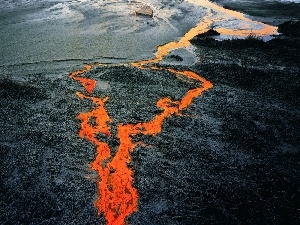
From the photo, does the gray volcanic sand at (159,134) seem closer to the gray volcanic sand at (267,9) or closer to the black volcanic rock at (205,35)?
the black volcanic rock at (205,35)

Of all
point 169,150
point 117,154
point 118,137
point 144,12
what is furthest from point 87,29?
point 169,150

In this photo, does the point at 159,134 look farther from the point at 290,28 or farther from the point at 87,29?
the point at 290,28

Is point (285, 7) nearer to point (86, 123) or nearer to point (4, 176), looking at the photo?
point (86, 123)

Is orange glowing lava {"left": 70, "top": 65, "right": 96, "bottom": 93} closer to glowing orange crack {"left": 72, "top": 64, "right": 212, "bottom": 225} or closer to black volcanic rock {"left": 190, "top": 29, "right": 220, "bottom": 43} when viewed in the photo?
glowing orange crack {"left": 72, "top": 64, "right": 212, "bottom": 225}

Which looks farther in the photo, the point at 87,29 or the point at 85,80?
A: the point at 87,29

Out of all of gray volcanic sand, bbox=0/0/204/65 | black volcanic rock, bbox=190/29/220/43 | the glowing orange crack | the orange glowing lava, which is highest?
gray volcanic sand, bbox=0/0/204/65

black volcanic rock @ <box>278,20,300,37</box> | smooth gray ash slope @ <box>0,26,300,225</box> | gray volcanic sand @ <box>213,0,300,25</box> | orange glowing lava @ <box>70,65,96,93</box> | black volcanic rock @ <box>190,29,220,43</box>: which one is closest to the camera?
smooth gray ash slope @ <box>0,26,300,225</box>

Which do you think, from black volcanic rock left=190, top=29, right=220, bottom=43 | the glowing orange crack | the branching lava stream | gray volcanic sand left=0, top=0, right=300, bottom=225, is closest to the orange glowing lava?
the branching lava stream

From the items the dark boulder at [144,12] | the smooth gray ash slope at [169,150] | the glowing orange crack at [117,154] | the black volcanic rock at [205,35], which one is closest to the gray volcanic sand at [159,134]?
the smooth gray ash slope at [169,150]
